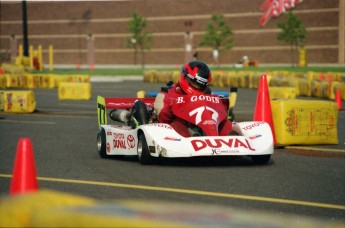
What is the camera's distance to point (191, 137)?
10.8 metres

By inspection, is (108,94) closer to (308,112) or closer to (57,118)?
(57,118)

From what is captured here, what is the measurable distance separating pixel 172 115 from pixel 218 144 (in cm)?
121

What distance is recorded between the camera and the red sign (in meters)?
78.7

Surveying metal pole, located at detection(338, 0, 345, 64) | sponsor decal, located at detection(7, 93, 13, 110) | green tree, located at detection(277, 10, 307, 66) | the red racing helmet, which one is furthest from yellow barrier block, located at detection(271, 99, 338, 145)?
metal pole, located at detection(338, 0, 345, 64)

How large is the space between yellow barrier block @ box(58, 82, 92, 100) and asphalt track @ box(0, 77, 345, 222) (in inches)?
598

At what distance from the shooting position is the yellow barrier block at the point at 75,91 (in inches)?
1209

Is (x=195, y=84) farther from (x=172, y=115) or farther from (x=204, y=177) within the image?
(x=204, y=177)

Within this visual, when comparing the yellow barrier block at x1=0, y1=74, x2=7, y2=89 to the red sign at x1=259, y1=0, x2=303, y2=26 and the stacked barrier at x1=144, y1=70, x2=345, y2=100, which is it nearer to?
the stacked barrier at x1=144, y1=70, x2=345, y2=100

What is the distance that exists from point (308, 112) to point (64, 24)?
3300 inches

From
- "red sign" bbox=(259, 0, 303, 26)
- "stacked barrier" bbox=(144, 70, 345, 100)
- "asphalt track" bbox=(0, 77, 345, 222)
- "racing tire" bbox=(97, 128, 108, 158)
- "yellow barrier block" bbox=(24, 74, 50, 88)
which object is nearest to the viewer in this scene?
"asphalt track" bbox=(0, 77, 345, 222)

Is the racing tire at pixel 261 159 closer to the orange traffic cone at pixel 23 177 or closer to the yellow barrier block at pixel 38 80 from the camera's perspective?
the orange traffic cone at pixel 23 177

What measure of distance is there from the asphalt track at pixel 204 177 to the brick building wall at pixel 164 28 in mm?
67567

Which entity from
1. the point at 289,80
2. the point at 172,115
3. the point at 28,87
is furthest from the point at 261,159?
the point at 28,87

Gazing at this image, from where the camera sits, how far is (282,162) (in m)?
11.8
